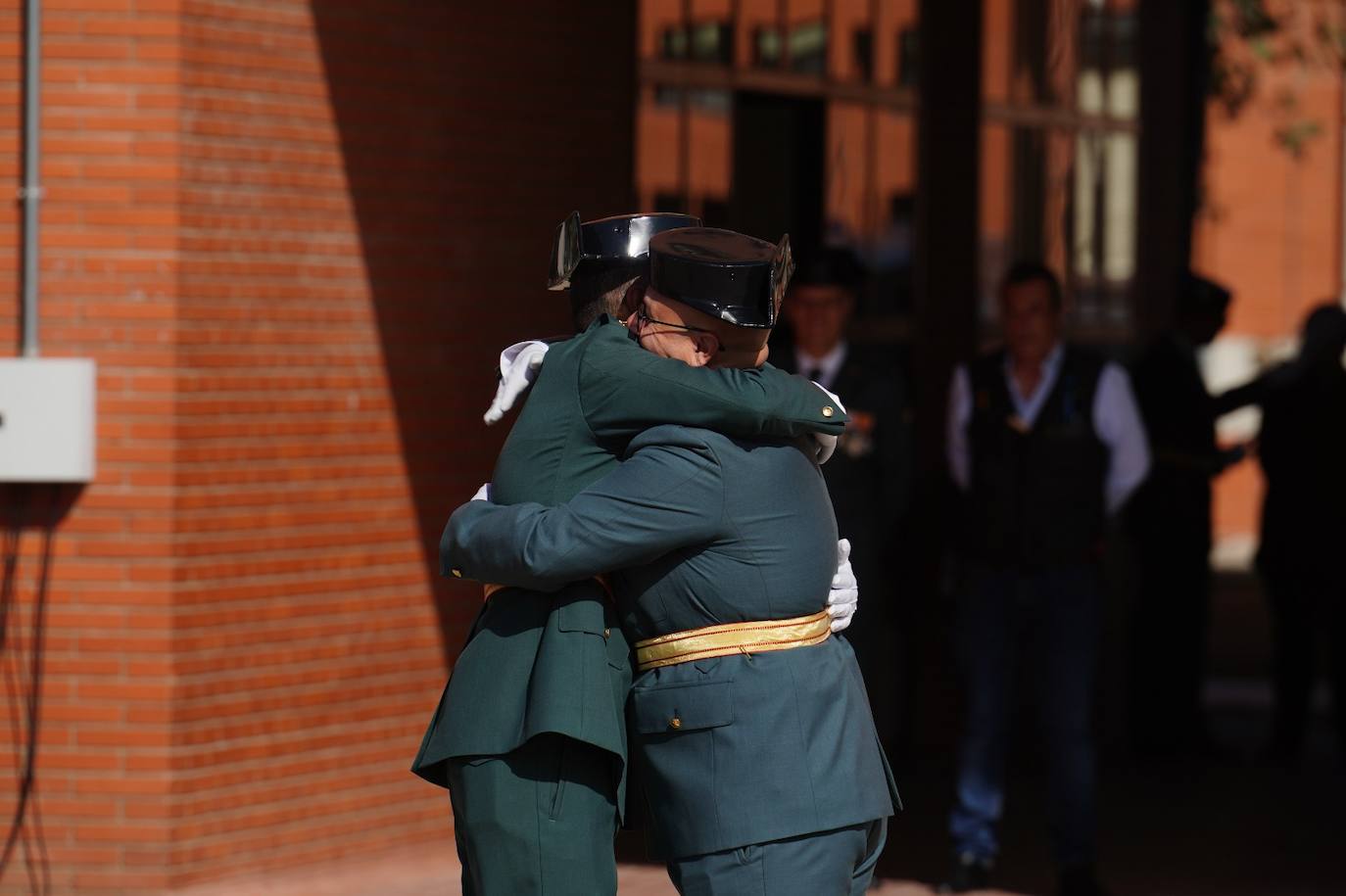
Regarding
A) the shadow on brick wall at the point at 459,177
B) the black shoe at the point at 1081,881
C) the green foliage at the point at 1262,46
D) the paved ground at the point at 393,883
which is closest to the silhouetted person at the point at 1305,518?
the black shoe at the point at 1081,881

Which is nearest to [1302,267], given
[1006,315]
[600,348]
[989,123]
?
[989,123]

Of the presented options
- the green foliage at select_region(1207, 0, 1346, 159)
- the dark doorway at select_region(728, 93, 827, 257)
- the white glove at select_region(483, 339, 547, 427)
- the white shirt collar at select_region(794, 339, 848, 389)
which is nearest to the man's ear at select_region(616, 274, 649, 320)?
the white glove at select_region(483, 339, 547, 427)

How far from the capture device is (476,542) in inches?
139

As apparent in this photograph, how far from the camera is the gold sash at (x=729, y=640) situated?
11.6 ft

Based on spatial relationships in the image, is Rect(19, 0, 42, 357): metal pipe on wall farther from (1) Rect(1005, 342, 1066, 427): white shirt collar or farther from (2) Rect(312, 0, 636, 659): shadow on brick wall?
(1) Rect(1005, 342, 1066, 427): white shirt collar

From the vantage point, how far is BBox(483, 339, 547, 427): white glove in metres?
3.73

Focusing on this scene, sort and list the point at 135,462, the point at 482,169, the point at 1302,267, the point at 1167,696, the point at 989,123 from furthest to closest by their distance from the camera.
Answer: the point at 1302,267
the point at 989,123
the point at 1167,696
the point at 482,169
the point at 135,462

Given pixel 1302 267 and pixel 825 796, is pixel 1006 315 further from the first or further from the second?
pixel 1302 267

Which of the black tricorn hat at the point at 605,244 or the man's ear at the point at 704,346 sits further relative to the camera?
the black tricorn hat at the point at 605,244

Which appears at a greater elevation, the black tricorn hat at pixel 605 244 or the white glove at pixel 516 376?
the black tricorn hat at pixel 605 244

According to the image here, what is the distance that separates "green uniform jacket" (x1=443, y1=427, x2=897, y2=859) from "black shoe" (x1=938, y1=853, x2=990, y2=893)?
3030 mm

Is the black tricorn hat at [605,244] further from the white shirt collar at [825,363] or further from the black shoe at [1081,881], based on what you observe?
the black shoe at [1081,881]

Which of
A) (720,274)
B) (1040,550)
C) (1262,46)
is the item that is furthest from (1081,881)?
(1262,46)

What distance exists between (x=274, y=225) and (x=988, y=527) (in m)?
2.46
